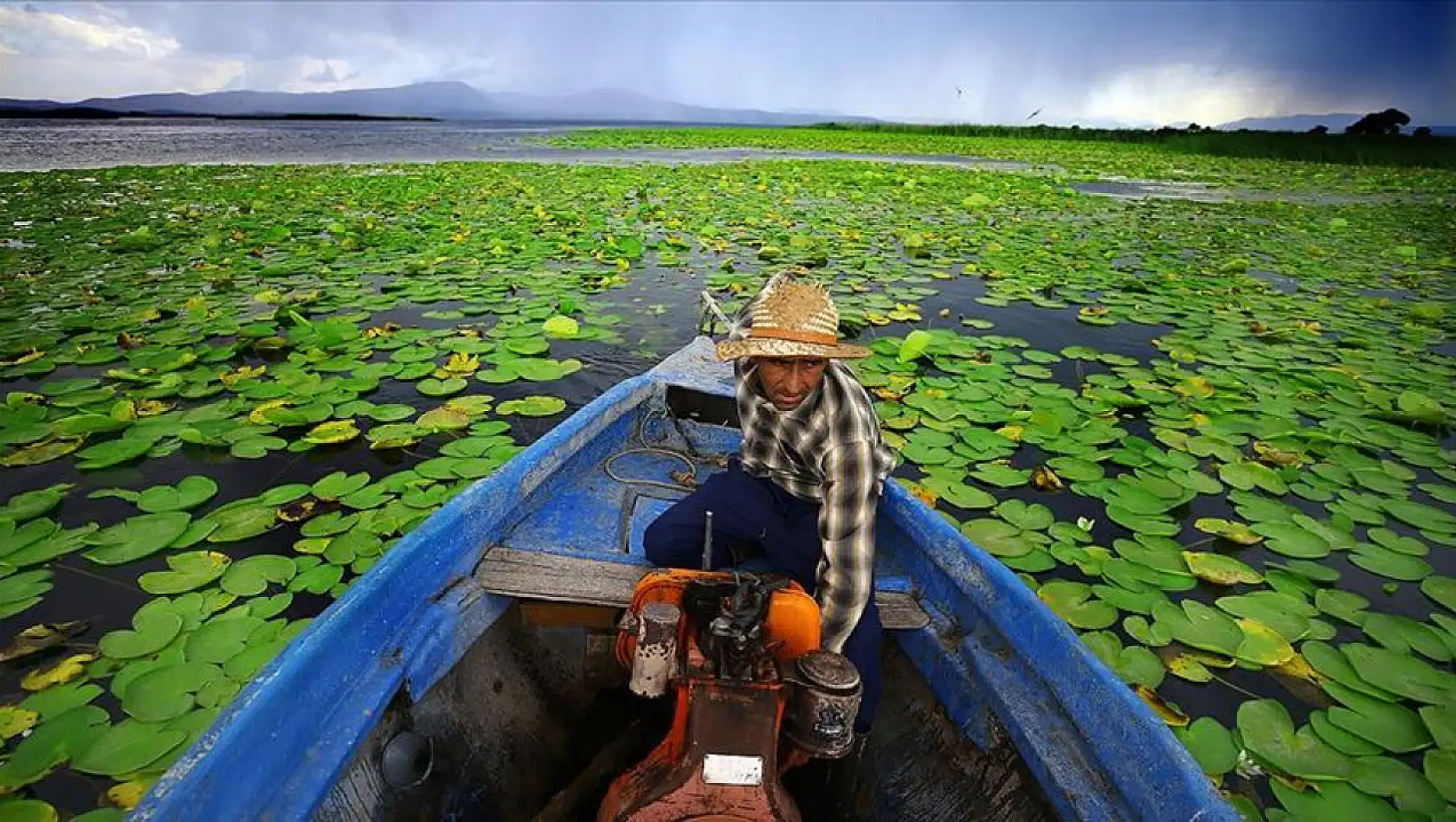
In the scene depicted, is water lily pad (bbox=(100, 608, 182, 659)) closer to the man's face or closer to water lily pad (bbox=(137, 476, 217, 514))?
water lily pad (bbox=(137, 476, 217, 514))

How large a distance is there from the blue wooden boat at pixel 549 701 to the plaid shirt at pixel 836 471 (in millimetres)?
404

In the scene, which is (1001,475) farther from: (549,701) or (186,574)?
(186,574)

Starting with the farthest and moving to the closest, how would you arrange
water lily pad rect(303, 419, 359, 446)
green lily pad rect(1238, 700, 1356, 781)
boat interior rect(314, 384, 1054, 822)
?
water lily pad rect(303, 419, 359, 446), green lily pad rect(1238, 700, 1356, 781), boat interior rect(314, 384, 1054, 822)

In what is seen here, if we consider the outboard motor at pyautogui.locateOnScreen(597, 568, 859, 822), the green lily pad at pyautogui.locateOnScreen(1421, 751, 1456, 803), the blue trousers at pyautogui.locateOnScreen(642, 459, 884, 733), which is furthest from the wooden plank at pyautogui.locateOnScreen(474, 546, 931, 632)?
the green lily pad at pyautogui.locateOnScreen(1421, 751, 1456, 803)

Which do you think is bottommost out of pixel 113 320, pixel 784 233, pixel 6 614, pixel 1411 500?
pixel 6 614

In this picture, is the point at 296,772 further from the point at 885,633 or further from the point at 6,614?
the point at 6,614

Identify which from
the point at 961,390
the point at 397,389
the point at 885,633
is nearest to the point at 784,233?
the point at 961,390

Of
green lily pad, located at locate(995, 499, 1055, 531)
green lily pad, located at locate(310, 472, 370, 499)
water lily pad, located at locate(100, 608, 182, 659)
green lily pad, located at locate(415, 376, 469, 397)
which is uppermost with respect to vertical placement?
green lily pad, located at locate(415, 376, 469, 397)

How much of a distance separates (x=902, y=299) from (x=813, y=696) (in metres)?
5.45

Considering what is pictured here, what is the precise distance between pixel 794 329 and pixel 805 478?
523mm

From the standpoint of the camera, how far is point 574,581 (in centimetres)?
181

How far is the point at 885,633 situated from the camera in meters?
1.89

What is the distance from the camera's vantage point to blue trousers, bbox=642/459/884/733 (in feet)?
6.26

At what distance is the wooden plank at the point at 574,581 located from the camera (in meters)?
1.76
